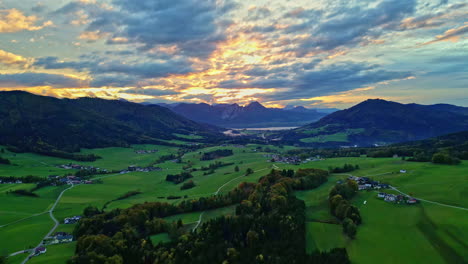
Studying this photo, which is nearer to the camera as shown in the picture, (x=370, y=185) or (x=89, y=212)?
(x=370, y=185)

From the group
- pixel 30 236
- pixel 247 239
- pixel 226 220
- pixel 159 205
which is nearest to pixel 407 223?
pixel 247 239

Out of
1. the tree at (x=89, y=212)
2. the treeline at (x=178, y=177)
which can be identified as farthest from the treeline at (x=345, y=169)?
the tree at (x=89, y=212)

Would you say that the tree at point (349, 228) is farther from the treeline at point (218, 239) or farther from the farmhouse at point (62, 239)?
the farmhouse at point (62, 239)

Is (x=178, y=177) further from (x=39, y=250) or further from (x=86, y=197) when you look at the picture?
(x=39, y=250)

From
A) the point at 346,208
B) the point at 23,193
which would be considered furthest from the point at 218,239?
the point at 23,193

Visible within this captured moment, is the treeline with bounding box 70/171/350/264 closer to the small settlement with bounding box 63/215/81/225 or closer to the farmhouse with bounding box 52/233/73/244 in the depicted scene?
the farmhouse with bounding box 52/233/73/244

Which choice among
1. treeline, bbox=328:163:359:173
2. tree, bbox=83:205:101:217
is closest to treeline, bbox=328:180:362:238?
treeline, bbox=328:163:359:173

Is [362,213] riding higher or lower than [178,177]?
higher
